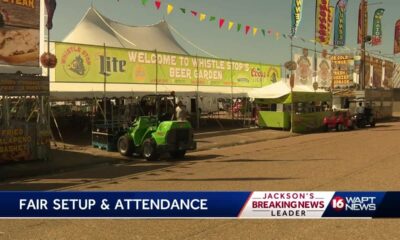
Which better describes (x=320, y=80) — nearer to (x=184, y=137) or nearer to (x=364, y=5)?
(x=364, y=5)

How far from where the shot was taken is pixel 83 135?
74.4ft

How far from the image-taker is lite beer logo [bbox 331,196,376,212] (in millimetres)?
3523

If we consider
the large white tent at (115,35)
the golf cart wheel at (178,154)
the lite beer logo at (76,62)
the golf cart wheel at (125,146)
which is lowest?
the golf cart wheel at (178,154)

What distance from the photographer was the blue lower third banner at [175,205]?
368 cm

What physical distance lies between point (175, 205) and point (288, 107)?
80.7ft

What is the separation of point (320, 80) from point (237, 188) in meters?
27.8

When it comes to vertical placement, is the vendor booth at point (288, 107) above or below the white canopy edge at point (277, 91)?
below

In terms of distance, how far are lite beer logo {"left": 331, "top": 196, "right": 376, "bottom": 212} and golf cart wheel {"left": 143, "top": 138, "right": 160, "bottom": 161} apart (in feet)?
35.9

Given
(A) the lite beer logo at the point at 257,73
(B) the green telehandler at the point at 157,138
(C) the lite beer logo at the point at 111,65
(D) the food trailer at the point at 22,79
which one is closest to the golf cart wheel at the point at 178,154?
(B) the green telehandler at the point at 157,138

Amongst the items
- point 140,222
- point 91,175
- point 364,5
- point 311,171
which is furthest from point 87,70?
point 364,5

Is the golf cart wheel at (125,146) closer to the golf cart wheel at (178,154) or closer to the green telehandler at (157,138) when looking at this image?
the green telehandler at (157,138)

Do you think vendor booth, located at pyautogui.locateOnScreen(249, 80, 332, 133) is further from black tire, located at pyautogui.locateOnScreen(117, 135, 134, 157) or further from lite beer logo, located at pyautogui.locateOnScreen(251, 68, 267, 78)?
black tire, located at pyautogui.locateOnScreen(117, 135, 134, 157)

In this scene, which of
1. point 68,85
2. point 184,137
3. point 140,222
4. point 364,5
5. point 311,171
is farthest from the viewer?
point 364,5

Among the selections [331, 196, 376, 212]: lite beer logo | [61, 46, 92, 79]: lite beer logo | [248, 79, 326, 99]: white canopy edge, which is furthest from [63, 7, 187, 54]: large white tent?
[331, 196, 376, 212]: lite beer logo
